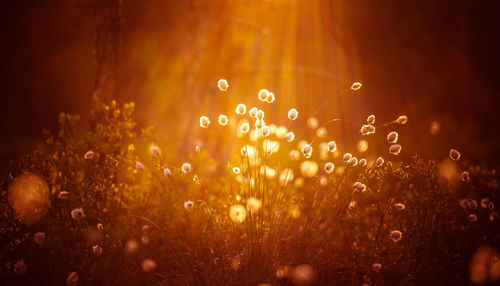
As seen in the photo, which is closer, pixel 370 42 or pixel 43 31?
pixel 43 31

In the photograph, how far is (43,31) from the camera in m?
5.86

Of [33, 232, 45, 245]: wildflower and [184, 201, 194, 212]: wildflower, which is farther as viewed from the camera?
[184, 201, 194, 212]: wildflower

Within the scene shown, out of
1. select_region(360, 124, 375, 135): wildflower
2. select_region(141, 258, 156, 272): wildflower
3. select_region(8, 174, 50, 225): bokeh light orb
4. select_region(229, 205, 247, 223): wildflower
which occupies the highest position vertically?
select_region(360, 124, 375, 135): wildflower

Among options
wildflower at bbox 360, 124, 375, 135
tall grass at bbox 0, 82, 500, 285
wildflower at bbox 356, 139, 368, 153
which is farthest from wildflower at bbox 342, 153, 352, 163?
wildflower at bbox 356, 139, 368, 153

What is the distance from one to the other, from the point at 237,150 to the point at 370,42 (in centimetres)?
414

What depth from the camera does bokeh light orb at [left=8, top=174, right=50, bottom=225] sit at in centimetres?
212

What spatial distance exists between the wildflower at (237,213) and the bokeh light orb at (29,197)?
1.33 meters

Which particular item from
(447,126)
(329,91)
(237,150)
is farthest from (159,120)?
(447,126)

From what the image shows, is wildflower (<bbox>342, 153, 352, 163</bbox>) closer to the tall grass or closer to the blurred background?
the tall grass

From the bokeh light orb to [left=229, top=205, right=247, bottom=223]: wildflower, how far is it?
4.36 ft

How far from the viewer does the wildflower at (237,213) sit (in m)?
2.23

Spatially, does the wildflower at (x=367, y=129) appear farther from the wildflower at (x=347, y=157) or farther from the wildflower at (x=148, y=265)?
the wildflower at (x=148, y=265)

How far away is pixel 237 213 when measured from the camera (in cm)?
222

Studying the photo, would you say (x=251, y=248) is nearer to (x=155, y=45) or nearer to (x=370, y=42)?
(x=155, y=45)
